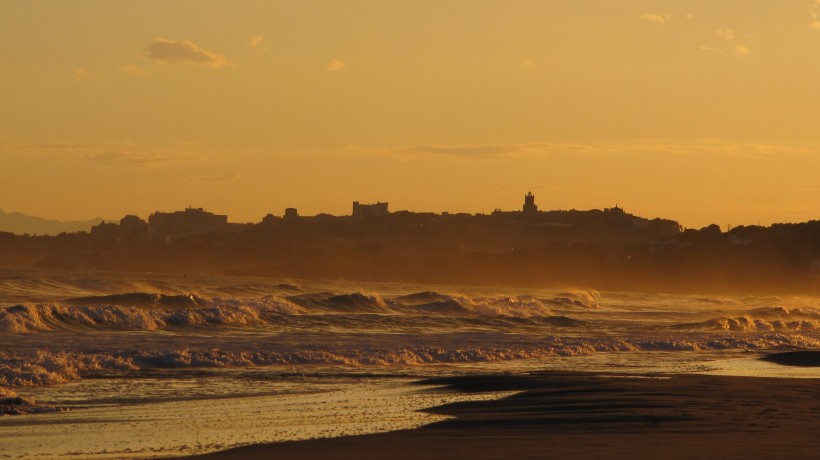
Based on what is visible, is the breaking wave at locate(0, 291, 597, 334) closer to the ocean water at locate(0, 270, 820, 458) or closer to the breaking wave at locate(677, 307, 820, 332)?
the ocean water at locate(0, 270, 820, 458)

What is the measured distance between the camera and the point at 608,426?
13570 mm

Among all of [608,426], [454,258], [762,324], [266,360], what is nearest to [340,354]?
[266,360]

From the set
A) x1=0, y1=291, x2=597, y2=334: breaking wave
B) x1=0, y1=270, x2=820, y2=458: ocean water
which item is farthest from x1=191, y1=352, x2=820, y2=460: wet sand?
x1=0, y1=291, x2=597, y2=334: breaking wave

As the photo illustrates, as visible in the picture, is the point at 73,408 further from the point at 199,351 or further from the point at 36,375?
the point at 199,351

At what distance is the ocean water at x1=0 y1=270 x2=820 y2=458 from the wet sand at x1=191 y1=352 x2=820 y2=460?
2.60 ft

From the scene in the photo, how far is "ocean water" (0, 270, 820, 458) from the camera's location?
13.4m

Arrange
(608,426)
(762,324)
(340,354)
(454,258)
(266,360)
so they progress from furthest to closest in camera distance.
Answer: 1. (454,258)
2. (762,324)
3. (340,354)
4. (266,360)
5. (608,426)

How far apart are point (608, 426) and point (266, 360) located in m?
10.2

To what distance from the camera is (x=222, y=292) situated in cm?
5803

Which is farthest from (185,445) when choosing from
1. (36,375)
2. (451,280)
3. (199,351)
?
(451,280)

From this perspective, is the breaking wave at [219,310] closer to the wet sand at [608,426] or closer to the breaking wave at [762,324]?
the breaking wave at [762,324]

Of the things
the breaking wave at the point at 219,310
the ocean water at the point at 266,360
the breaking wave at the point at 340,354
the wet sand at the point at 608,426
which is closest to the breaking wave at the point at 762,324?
the ocean water at the point at 266,360

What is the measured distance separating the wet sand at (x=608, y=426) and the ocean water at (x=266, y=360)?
0.79 m

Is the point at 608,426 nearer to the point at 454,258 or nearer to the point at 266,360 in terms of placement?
the point at 266,360
